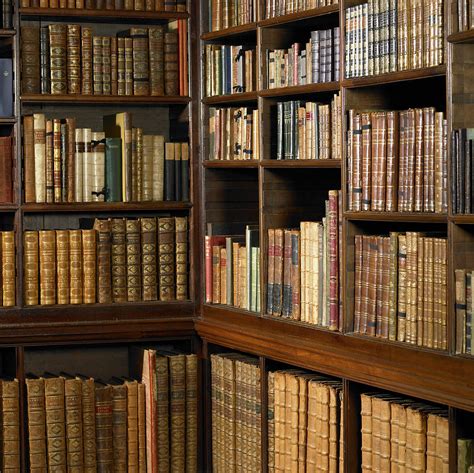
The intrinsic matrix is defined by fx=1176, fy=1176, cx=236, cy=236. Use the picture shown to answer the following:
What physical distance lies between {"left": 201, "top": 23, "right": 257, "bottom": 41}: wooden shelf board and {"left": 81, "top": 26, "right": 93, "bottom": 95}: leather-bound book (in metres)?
0.48

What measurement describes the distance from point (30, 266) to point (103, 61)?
899 millimetres

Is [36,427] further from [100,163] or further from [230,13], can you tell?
[230,13]

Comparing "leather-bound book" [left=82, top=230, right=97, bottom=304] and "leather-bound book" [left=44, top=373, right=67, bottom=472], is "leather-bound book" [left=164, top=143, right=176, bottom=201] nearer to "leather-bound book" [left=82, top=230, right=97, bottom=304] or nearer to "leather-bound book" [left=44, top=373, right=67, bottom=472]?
"leather-bound book" [left=82, top=230, right=97, bottom=304]

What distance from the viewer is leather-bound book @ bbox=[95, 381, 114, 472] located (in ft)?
16.0

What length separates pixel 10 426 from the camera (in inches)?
188

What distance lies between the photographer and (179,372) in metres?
4.97

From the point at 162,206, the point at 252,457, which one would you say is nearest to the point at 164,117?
the point at 162,206

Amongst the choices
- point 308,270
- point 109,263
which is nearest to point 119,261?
point 109,263

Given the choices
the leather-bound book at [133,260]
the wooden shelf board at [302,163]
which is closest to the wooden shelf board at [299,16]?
the wooden shelf board at [302,163]

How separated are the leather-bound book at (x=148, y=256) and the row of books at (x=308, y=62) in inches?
33.6

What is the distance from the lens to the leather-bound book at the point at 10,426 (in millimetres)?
4766

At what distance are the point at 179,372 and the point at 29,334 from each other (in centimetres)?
65

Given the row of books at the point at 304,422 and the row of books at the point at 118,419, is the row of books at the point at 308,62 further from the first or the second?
the row of books at the point at 118,419

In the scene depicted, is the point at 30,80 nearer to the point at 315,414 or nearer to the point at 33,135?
the point at 33,135
